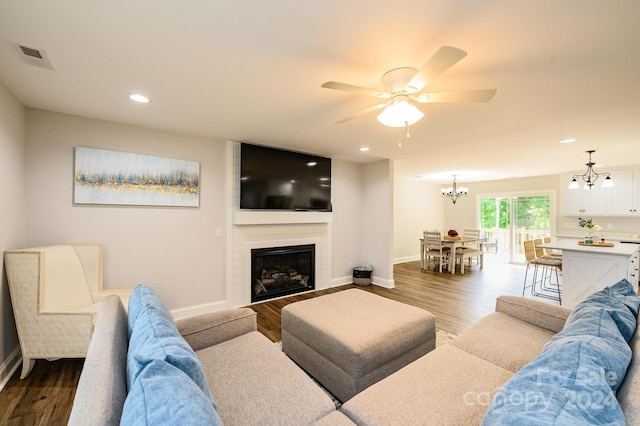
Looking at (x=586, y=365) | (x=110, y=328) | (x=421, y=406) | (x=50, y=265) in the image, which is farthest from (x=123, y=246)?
(x=586, y=365)

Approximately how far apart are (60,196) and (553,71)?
4373 millimetres

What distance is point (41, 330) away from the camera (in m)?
2.10

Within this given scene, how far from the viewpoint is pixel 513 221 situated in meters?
7.12

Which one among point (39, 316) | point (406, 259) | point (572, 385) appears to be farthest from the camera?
point (406, 259)

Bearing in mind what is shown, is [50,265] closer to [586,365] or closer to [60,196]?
[60,196]

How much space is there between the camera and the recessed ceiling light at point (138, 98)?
2.25m

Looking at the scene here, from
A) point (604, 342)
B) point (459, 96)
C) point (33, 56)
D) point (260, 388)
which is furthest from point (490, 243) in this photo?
point (33, 56)

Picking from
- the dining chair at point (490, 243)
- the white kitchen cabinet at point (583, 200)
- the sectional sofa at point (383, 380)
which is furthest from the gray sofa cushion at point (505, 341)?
the dining chair at point (490, 243)

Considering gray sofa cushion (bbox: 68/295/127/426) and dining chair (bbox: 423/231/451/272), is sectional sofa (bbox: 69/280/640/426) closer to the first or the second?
gray sofa cushion (bbox: 68/295/127/426)

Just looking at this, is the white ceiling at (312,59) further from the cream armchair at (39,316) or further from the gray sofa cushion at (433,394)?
the gray sofa cushion at (433,394)

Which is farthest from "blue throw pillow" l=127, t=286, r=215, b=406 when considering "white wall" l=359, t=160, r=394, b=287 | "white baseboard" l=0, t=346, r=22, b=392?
"white wall" l=359, t=160, r=394, b=287

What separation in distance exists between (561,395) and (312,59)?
1922 millimetres

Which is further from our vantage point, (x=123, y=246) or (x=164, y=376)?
(x=123, y=246)

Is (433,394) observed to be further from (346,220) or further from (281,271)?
(346,220)
